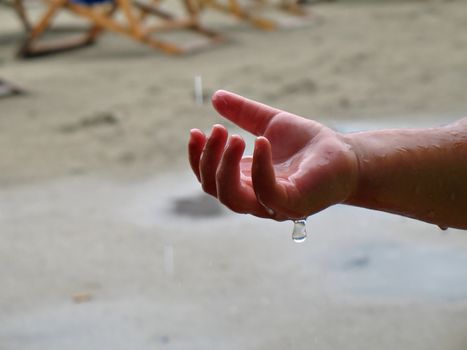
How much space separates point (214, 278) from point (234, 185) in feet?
4.11

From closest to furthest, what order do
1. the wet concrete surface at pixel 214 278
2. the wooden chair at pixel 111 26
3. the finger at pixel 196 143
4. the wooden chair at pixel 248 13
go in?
1. the finger at pixel 196 143
2. the wet concrete surface at pixel 214 278
3. the wooden chair at pixel 111 26
4. the wooden chair at pixel 248 13

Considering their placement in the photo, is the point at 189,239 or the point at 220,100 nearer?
the point at 220,100

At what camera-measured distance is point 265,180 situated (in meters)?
Answer: 1.04

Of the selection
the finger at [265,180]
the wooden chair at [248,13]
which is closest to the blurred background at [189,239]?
the finger at [265,180]

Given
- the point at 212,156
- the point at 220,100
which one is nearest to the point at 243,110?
the point at 220,100

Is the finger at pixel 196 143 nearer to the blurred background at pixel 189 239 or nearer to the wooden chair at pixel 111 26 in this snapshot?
the blurred background at pixel 189 239

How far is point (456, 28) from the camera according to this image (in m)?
6.09

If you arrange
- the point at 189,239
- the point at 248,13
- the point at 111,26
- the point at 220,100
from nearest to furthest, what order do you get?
the point at 220,100 → the point at 189,239 → the point at 111,26 → the point at 248,13

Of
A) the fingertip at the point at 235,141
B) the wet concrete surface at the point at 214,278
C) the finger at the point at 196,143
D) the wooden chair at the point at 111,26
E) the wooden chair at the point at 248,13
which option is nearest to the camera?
the fingertip at the point at 235,141

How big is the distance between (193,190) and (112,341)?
110 centimetres

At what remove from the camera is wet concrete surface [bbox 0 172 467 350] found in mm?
2008

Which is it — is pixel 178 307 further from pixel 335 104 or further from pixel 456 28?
pixel 456 28

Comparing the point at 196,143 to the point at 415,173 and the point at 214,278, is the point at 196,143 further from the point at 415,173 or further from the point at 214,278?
the point at 214,278

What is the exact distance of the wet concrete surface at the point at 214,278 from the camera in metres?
2.01
